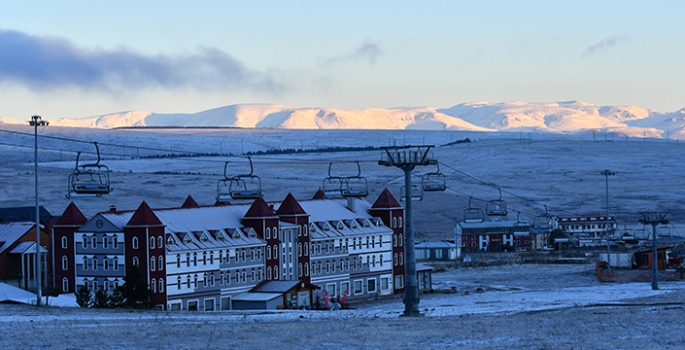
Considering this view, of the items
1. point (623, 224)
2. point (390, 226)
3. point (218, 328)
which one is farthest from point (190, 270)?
point (623, 224)

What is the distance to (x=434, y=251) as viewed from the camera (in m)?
124

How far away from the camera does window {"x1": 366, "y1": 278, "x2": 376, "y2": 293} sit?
87.8 m

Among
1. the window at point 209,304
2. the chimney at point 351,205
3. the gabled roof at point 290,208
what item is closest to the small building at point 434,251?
the chimney at point 351,205

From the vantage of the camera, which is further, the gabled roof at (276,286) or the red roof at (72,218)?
the red roof at (72,218)

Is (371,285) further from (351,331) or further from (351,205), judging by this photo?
(351,331)

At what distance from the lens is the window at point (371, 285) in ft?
288

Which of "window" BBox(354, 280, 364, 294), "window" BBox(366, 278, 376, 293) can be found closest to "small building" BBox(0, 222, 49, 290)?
"window" BBox(354, 280, 364, 294)

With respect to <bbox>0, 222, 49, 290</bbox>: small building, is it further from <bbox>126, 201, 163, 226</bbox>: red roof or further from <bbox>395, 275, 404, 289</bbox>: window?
<bbox>395, 275, 404, 289</bbox>: window

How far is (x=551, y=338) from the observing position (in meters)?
30.4

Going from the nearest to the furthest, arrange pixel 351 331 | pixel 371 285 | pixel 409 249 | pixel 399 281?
pixel 351 331
pixel 409 249
pixel 371 285
pixel 399 281

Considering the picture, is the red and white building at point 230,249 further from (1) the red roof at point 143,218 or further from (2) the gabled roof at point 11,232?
(2) the gabled roof at point 11,232

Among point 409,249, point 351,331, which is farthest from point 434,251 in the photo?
point 351,331

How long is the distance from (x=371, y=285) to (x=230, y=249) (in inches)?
614

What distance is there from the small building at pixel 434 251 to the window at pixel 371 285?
3488cm
